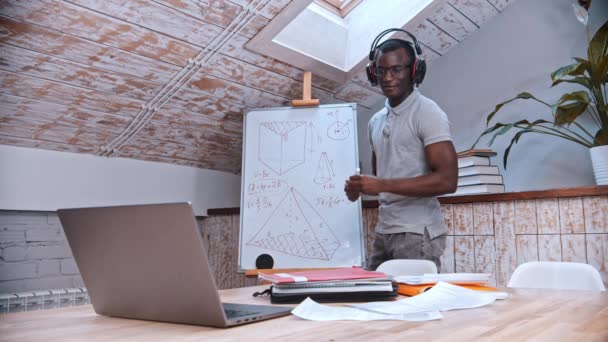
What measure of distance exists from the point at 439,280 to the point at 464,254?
1647 mm

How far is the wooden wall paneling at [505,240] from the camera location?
256 centimetres

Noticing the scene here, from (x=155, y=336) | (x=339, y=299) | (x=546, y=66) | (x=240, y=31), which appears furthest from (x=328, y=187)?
(x=155, y=336)

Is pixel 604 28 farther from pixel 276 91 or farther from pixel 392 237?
pixel 276 91

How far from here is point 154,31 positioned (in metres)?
2.49

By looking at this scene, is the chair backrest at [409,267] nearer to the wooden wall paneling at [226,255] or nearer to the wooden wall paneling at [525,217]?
the wooden wall paneling at [525,217]

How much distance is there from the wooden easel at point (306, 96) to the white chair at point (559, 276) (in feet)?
5.43

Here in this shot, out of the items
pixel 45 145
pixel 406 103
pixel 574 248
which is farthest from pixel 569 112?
pixel 45 145

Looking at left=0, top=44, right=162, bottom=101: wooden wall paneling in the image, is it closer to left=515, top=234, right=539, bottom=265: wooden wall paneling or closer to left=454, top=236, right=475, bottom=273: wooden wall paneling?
left=454, top=236, right=475, bottom=273: wooden wall paneling

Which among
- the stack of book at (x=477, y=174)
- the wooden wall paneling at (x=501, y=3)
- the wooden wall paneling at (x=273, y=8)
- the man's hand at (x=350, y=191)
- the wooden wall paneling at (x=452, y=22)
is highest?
the wooden wall paneling at (x=501, y=3)

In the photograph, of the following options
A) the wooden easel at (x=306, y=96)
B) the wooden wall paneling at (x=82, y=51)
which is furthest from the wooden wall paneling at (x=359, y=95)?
the wooden wall paneling at (x=82, y=51)

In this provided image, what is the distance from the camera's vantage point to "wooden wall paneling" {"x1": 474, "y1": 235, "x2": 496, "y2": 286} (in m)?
2.62

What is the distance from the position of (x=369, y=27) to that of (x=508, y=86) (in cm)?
94

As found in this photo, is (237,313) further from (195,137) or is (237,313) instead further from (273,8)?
(195,137)

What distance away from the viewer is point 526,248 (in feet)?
8.29
